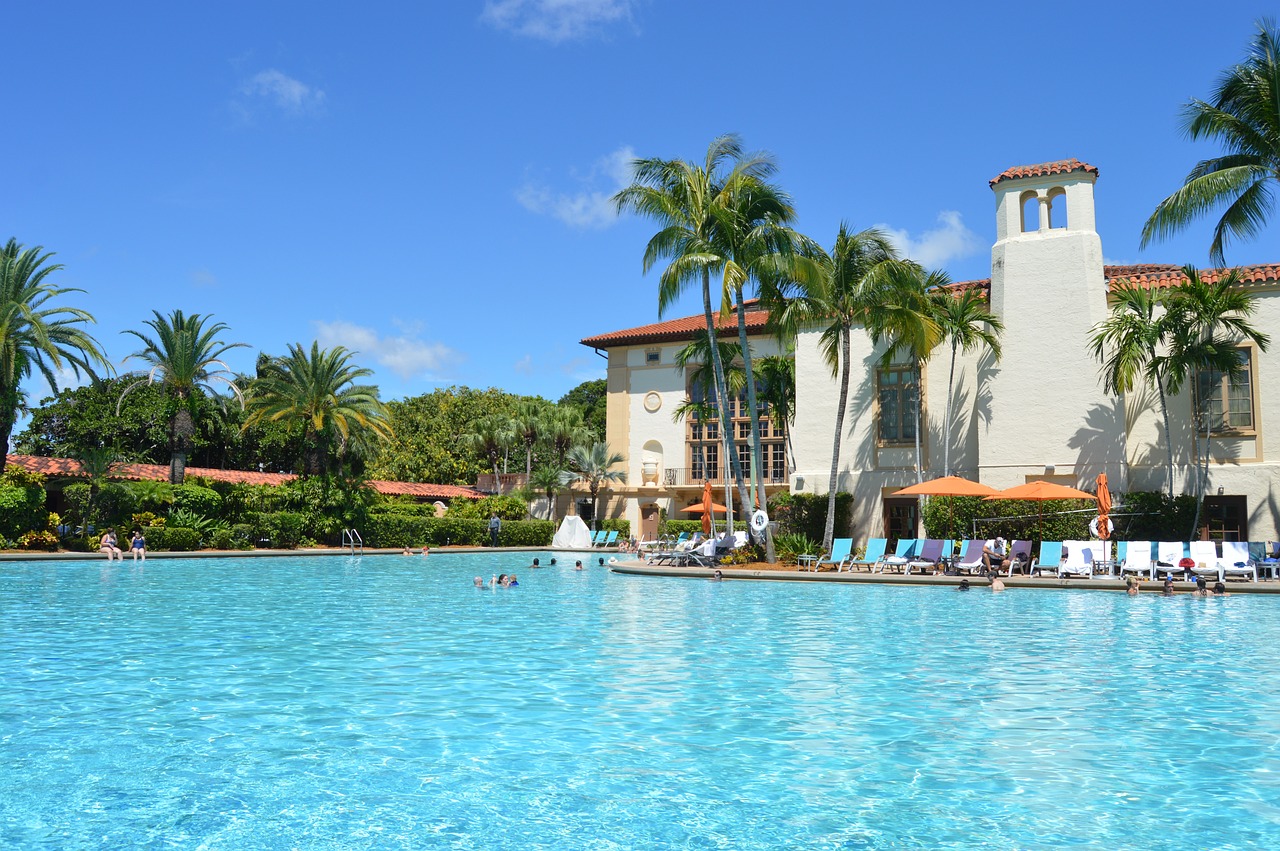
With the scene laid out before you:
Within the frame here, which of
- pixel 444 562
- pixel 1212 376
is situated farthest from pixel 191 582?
pixel 1212 376

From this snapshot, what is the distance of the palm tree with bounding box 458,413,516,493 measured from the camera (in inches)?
1993

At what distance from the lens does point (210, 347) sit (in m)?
37.9

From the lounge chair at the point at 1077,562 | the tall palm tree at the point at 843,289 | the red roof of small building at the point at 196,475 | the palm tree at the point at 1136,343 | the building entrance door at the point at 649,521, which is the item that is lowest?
the lounge chair at the point at 1077,562

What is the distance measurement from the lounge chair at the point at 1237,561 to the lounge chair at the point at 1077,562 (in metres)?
2.46

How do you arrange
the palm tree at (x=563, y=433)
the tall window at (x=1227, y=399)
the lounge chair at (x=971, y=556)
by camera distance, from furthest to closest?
the palm tree at (x=563, y=433)
the tall window at (x=1227, y=399)
the lounge chair at (x=971, y=556)

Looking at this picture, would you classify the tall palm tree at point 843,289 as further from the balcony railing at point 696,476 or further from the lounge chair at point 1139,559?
the balcony railing at point 696,476

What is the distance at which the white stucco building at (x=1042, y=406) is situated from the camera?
24969mm

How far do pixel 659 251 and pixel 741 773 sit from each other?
826 inches

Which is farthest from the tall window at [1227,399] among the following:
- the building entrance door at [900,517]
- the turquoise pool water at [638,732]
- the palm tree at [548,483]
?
the palm tree at [548,483]

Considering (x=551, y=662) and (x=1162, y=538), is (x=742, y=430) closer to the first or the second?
(x=1162, y=538)

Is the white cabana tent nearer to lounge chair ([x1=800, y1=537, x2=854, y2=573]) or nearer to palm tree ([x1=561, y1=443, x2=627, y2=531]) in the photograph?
palm tree ([x1=561, y1=443, x2=627, y2=531])

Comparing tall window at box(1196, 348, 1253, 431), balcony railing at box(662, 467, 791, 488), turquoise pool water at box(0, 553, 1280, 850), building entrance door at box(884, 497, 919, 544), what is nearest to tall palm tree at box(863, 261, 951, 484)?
building entrance door at box(884, 497, 919, 544)

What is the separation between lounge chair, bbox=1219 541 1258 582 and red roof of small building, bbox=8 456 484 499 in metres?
31.1

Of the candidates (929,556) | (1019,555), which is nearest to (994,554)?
(1019,555)
